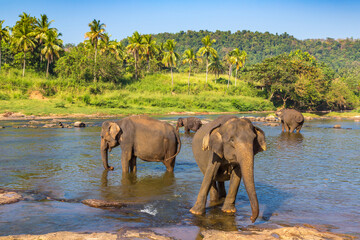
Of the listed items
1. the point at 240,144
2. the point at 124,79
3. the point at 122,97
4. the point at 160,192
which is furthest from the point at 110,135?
the point at 124,79

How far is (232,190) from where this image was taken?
7.57m

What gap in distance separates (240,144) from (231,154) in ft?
0.96

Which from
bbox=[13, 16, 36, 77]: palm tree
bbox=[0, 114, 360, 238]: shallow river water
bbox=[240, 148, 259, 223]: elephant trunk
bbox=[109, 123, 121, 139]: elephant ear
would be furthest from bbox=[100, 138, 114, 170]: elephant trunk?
bbox=[13, 16, 36, 77]: palm tree

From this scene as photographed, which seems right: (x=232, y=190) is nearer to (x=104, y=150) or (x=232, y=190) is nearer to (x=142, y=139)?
(x=142, y=139)

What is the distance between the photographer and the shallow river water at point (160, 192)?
7273 millimetres

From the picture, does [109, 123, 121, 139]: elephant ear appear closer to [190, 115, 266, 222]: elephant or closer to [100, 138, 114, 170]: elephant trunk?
[100, 138, 114, 170]: elephant trunk

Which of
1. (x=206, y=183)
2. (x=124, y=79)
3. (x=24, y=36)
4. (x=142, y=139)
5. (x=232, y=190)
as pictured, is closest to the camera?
(x=206, y=183)

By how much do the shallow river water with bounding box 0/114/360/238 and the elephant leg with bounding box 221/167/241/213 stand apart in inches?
6.4

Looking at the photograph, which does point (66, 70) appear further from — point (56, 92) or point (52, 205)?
point (52, 205)

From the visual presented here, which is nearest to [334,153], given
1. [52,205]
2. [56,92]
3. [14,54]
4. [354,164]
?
[354,164]

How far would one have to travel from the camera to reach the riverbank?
603 centimetres

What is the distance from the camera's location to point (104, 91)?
5875cm

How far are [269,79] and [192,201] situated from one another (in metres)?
60.3

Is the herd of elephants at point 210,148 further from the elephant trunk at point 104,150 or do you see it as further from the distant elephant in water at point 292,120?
the distant elephant in water at point 292,120
